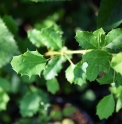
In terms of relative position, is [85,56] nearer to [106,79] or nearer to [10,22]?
[106,79]

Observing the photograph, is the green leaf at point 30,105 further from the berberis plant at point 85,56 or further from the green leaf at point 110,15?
the green leaf at point 110,15

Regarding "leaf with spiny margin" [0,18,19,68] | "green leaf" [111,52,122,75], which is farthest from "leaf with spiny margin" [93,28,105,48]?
"leaf with spiny margin" [0,18,19,68]

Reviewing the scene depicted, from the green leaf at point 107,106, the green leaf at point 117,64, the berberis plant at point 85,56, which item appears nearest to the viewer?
the green leaf at point 117,64

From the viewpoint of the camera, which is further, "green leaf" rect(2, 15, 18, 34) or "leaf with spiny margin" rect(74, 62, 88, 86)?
"green leaf" rect(2, 15, 18, 34)

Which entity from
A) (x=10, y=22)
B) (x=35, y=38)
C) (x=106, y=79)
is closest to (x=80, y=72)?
(x=106, y=79)

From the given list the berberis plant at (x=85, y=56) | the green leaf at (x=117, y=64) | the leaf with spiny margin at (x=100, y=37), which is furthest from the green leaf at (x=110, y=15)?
the green leaf at (x=117, y=64)

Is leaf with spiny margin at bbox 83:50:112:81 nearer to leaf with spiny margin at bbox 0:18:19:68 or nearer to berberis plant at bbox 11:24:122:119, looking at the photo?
berberis plant at bbox 11:24:122:119

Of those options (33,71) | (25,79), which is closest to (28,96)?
(25,79)
